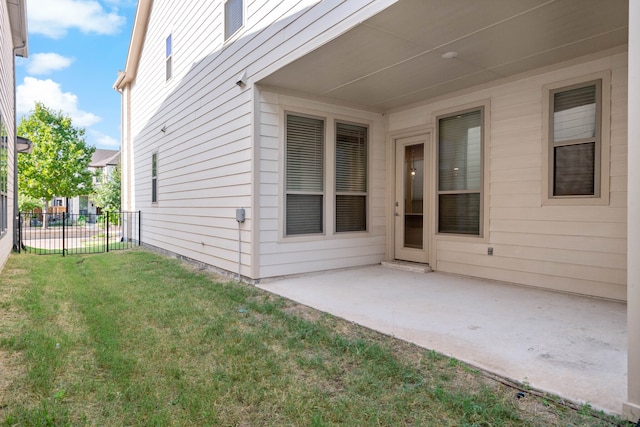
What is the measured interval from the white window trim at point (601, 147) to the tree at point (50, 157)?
2224cm

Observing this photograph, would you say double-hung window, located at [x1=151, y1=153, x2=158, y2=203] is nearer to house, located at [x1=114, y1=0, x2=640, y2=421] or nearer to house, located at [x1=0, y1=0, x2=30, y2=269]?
house, located at [x1=114, y1=0, x2=640, y2=421]

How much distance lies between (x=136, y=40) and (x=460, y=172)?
9.62 m

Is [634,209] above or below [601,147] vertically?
below

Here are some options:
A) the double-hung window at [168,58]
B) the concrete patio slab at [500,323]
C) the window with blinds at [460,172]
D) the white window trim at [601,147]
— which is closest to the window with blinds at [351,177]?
the concrete patio slab at [500,323]

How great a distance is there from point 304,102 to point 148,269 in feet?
12.5

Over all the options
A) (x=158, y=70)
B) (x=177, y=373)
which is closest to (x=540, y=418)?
(x=177, y=373)

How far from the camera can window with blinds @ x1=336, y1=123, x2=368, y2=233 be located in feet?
19.1

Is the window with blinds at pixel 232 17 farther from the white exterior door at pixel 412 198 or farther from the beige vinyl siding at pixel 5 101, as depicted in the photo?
the beige vinyl siding at pixel 5 101

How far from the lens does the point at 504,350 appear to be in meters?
2.66

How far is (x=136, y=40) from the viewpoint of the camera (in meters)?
10.3

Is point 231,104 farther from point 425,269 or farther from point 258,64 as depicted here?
point 425,269

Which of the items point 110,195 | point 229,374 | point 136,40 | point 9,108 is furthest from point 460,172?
point 110,195

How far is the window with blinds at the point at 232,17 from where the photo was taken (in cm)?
544

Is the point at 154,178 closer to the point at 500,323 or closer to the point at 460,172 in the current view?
the point at 460,172
